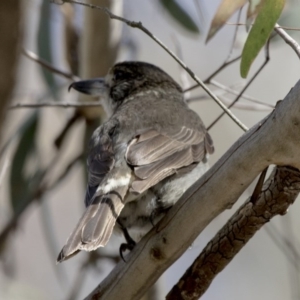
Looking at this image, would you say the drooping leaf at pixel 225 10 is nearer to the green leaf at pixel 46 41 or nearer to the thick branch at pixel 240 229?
the thick branch at pixel 240 229

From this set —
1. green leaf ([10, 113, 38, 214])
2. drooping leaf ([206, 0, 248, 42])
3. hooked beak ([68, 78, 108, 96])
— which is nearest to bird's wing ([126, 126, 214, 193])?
drooping leaf ([206, 0, 248, 42])

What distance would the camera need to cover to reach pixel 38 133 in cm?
346

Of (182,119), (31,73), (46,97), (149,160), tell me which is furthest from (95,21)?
(31,73)

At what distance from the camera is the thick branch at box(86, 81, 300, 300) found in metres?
1.65

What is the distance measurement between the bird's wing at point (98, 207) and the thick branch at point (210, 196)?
11cm

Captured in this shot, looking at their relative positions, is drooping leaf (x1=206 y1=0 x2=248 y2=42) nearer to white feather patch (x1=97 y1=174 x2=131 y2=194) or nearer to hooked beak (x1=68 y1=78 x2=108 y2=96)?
white feather patch (x1=97 y1=174 x2=131 y2=194)

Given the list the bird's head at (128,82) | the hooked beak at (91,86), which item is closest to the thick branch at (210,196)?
the hooked beak at (91,86)

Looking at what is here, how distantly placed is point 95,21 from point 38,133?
1.97 ft

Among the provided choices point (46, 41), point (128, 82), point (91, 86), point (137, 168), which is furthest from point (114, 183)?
point (46, 41)

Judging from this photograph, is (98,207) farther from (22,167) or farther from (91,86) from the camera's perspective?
(22,167)

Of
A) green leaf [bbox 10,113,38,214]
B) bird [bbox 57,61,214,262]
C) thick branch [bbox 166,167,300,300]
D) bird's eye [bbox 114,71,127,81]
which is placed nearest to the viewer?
thick branch [bbox 166,167,300,300]

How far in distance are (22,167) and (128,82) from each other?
64 cm

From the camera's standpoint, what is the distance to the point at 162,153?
233 cm

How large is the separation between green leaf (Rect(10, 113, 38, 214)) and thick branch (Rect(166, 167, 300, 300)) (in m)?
1.38
